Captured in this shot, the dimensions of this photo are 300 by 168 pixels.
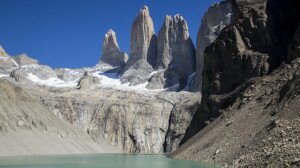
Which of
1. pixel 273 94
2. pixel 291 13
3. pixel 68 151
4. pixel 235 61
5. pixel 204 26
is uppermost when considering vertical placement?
pixel 204 26

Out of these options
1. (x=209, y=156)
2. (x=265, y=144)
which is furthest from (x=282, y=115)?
(x=209, y=156)

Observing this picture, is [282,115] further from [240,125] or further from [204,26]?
[204,26]

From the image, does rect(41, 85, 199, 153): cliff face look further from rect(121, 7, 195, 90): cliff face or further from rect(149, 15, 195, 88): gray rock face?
rect(149, 15, 195, 88): gray rock face

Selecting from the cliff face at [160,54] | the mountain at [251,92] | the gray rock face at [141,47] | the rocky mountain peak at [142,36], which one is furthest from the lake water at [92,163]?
the rocky mountain peak at [142,36]

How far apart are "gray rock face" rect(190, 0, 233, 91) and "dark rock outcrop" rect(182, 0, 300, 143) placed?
224ft

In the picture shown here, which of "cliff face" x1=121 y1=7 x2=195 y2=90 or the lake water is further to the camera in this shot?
"cliff face" x1=121 y1=7 x2=195 y2=90

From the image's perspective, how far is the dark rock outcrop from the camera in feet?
209

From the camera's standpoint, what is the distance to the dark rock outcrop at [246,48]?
63.8 m

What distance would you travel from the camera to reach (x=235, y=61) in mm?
67875

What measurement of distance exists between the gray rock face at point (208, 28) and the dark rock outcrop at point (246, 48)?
224 ft

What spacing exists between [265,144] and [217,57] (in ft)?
130

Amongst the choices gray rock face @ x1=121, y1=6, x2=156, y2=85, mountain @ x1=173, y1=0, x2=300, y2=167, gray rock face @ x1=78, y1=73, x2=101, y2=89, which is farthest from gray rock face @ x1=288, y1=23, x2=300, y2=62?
gray rock face @ x1=121, y1=6, x2=156, y2=85

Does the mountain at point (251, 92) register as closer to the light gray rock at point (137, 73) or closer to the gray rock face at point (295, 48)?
the gray rock face at point (295, 48)

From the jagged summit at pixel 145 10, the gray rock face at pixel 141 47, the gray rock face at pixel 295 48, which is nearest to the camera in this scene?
the gray rock face at pixel 295 48
